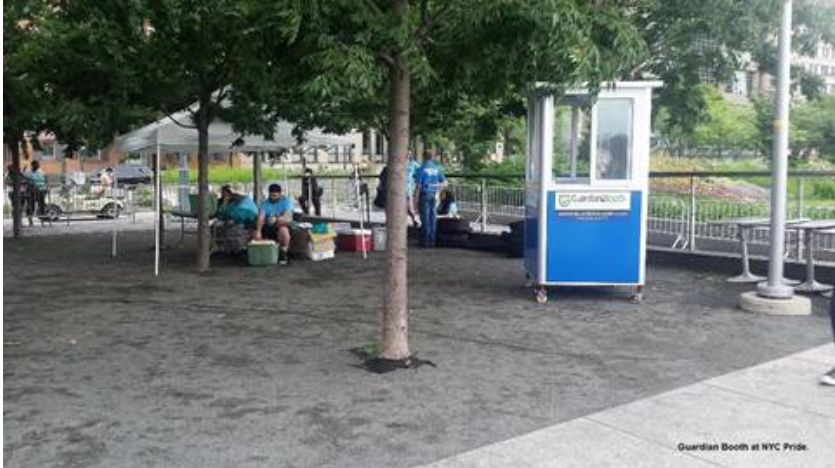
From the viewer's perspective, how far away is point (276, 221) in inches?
533

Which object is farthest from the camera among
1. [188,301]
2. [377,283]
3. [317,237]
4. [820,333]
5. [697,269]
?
[317,237]

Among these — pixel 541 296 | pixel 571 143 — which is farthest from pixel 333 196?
pixel 541 296

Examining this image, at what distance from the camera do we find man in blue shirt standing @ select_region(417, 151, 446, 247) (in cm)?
1541

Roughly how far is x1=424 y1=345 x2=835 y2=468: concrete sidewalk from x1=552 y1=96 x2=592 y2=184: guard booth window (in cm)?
402

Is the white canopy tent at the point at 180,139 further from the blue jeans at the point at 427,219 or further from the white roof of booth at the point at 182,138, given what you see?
the blue jeans at the point at 427,219

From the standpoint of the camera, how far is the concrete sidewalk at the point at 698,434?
4473mm

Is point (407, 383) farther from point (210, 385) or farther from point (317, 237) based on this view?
point (317, 237)

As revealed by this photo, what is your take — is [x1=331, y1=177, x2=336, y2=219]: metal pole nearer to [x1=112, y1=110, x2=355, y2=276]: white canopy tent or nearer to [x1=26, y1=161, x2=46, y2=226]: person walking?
[x1=112, y1=110, x2=355, y2=276]: white canopy tent

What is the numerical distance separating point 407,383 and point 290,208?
8411mm

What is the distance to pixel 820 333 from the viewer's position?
7.75 metres

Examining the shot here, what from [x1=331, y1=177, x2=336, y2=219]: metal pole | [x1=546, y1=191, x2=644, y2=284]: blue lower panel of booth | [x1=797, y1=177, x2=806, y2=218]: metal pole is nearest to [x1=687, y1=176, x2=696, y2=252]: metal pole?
[x1=797, y1=177, x2=806, y2=218]: metal pole

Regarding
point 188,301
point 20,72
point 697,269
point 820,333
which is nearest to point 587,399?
point 820,333

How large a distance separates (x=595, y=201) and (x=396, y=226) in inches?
141

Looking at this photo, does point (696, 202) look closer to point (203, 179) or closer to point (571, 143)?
point (571, 143)
